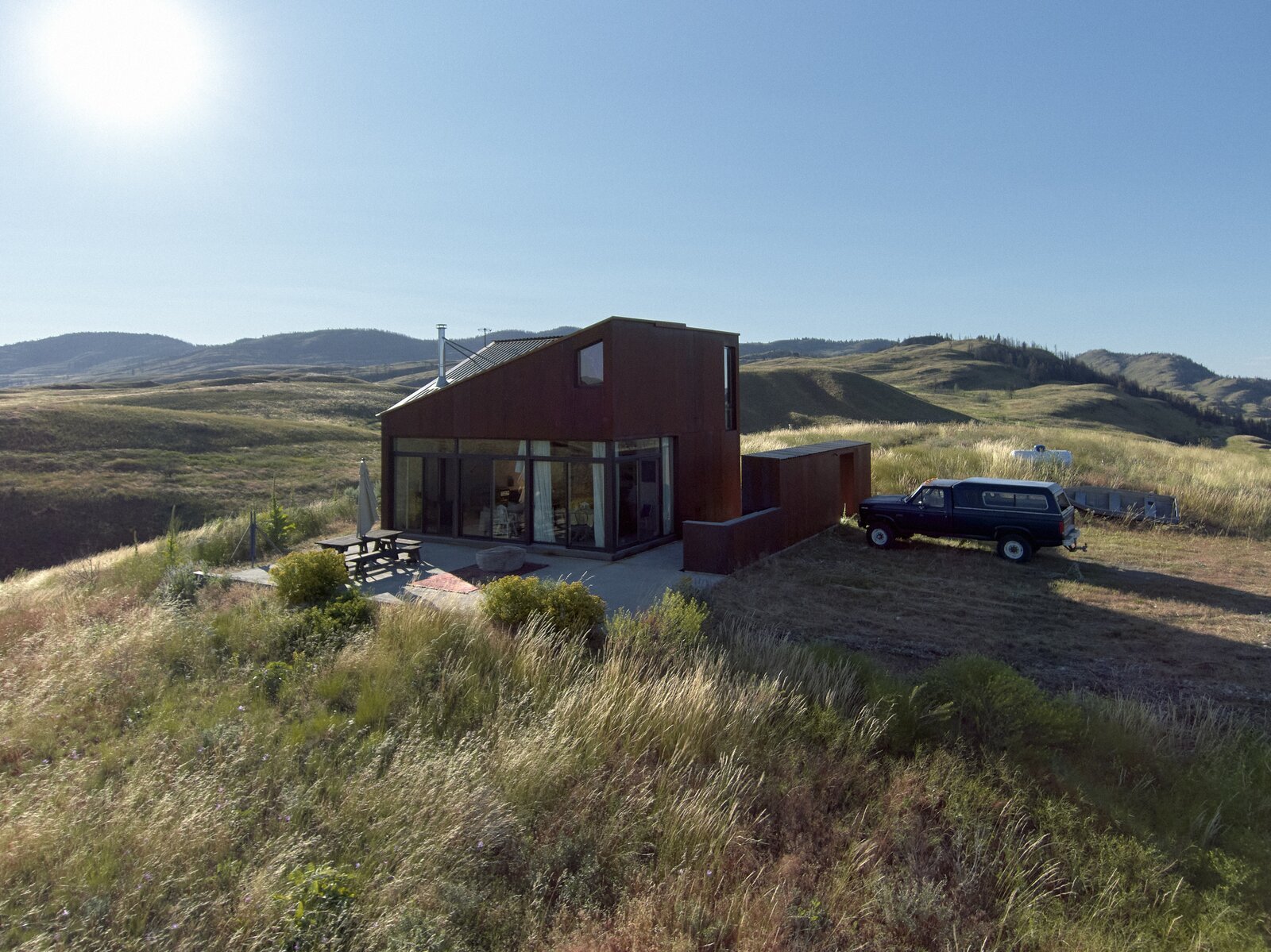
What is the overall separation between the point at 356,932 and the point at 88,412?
172 ft

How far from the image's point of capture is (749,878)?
5242 millimetres

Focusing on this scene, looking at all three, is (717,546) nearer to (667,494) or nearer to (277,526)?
(667,494)

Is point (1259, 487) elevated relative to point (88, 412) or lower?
lower

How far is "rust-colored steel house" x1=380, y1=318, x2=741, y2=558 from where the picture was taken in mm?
14883

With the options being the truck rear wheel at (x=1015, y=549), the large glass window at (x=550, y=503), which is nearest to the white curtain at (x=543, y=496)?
the large glass window at (x=550, y=503)

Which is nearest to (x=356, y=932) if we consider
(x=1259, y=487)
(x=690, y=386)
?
(x=690, y=386)

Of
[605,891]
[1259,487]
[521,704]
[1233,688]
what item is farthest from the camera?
[1259,487]

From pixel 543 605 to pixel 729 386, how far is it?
33.7ft

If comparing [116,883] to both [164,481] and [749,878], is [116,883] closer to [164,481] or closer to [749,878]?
[749,878]

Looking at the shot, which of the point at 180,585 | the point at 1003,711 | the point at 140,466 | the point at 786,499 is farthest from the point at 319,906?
the point at 140,466

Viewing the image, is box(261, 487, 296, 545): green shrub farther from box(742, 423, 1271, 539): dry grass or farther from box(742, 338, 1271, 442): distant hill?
box(742, 338, 1271, 442): distant hill

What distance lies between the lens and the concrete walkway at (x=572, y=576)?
→ 11.8m

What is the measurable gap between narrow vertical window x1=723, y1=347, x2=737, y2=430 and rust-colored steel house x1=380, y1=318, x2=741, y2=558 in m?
0.08

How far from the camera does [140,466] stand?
38406mm
